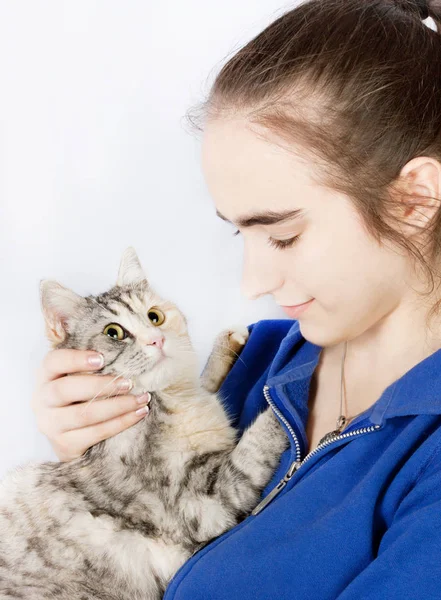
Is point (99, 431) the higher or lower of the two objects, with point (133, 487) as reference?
higher

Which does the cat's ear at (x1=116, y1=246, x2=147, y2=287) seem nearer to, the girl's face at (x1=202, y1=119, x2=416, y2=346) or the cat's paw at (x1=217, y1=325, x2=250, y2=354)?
the cat's paw at (x1=217, y1=325, x2=250, y2=354)

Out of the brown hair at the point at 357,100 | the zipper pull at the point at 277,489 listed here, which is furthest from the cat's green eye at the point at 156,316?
the brown hair at the point at 357,100

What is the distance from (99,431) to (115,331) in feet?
0.87

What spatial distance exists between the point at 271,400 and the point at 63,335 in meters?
0.58

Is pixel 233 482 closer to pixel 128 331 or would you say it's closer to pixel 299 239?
pixel 128 331

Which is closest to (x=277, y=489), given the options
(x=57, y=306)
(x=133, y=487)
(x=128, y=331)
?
(x=133, y=487)

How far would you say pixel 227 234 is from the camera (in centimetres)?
247

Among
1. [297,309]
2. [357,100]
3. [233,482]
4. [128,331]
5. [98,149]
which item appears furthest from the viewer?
[98,149]

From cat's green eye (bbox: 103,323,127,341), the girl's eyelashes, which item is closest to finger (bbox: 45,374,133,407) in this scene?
cat's green eye (bbox: 103,323,127,341)

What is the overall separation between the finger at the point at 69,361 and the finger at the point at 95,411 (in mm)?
83

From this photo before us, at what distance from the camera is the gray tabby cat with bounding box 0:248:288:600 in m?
1.57

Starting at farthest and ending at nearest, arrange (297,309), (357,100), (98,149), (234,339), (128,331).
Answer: (98,149) < (234,339) < (128,331) < (297,309) < (357,100)

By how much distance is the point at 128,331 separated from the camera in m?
1.79

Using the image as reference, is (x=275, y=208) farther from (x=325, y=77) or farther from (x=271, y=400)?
(x=271, y=400)
